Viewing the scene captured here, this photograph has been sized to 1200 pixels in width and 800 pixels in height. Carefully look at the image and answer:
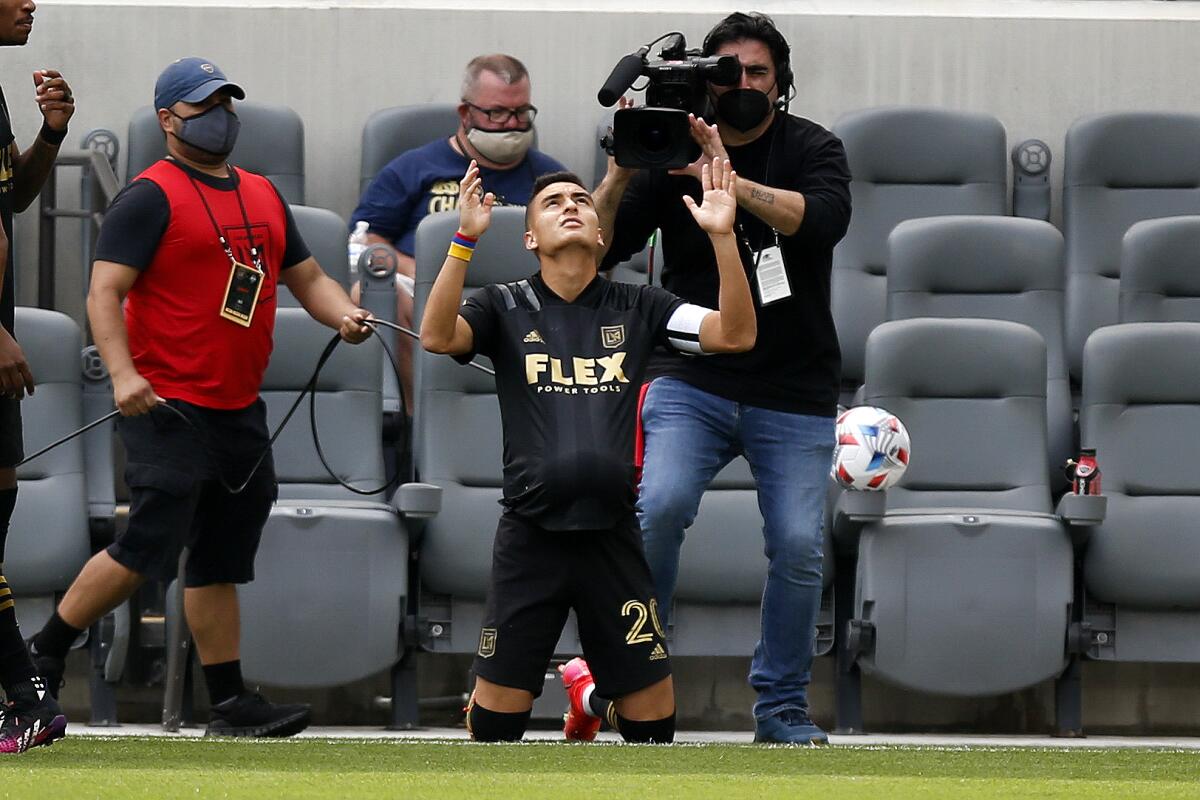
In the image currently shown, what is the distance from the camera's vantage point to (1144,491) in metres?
6.04

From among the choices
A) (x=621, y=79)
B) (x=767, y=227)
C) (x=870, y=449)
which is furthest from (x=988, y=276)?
(x=621, y=79)

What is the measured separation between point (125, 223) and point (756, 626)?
7.12 feet

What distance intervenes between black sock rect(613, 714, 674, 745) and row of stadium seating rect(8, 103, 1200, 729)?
1334 mm

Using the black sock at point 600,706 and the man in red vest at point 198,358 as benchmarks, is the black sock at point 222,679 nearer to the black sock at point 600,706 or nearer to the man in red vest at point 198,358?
the man in red vest at point 198,358

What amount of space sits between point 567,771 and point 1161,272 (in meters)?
3.53

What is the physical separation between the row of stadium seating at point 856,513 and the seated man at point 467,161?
42 centimetres

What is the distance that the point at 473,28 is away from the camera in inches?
294

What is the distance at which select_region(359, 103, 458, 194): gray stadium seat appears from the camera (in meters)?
7.05

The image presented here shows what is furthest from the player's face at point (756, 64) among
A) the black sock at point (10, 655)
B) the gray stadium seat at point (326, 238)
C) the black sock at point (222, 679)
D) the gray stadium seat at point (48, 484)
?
the gray stadium seat at point (48, 484)

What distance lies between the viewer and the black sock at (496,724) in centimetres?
439

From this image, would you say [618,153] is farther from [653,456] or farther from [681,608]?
[681,608]

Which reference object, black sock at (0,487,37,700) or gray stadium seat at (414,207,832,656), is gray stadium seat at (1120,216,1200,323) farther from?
black sock at (0,487,37,700)

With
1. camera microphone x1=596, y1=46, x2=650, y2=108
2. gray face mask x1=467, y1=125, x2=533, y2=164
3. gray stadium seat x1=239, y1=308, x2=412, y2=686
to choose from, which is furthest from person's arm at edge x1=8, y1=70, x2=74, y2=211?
gray face mask x1=467, y1=125, x2=533, y2=164

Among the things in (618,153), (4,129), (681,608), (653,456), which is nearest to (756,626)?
(681,608)
